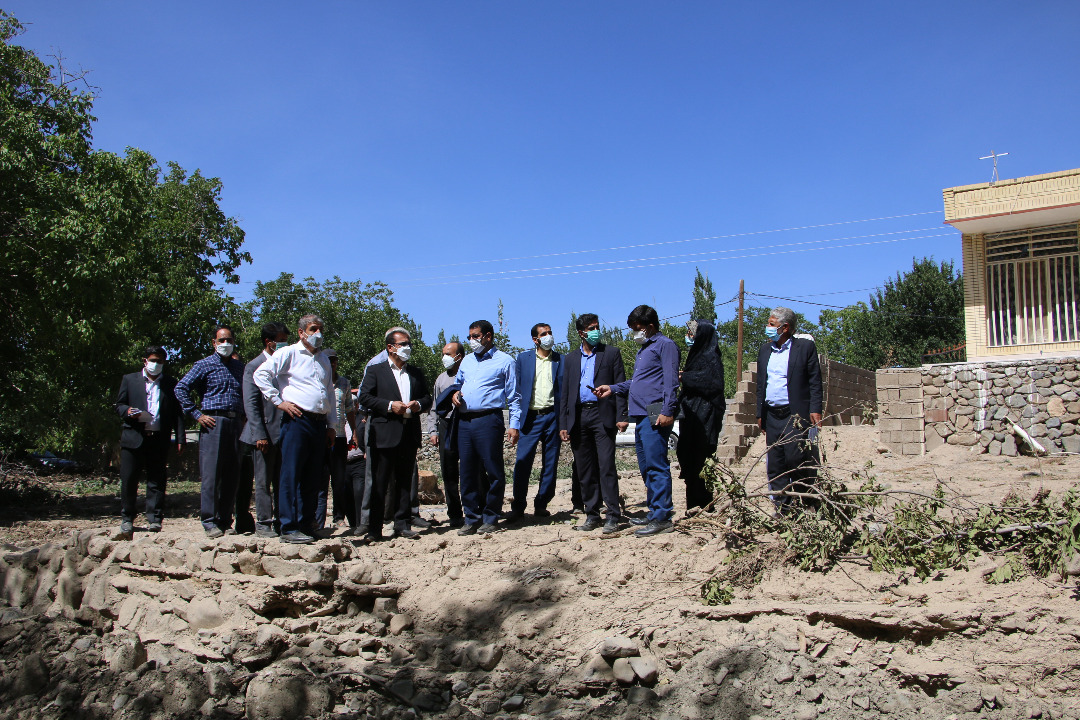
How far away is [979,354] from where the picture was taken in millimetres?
12219

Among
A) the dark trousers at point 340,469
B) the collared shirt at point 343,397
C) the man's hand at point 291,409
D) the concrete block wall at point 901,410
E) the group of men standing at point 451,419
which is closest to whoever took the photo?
the man's hand at point 291,409

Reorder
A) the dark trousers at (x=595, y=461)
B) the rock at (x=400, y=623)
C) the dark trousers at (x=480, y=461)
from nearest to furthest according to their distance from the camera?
1. the rock at (x=400, y=623)
2. the dark trousers at (x=595, y=461)
3. the dark trousers at (x=480, y=461)

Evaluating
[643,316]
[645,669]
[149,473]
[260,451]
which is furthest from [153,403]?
[645,669]

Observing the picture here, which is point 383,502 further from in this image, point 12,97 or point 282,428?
point 12,97

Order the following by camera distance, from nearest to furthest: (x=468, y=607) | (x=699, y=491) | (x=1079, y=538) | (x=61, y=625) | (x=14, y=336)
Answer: (x=1079, y=538)
(x=468, y=607)
(x=61, y=625)
(x=699, y=491)
(x=14, y=336)

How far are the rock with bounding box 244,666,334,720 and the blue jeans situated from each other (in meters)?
2.59

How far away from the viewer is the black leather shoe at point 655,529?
17.5ft

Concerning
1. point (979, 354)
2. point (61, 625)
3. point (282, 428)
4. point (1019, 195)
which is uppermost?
point (1019, 195)

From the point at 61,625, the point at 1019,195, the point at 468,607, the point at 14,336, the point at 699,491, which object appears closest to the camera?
the point at 468,607

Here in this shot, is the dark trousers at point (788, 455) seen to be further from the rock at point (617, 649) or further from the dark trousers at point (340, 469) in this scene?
the dark trousers at point (340, 469)

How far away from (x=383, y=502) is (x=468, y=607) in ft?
5.12

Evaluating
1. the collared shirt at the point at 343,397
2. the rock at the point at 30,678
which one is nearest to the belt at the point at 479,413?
the collared shirt at the point at 343,397

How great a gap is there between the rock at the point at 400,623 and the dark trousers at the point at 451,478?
2081mm

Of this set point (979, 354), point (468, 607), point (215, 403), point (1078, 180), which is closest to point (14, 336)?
point (215, 403)
